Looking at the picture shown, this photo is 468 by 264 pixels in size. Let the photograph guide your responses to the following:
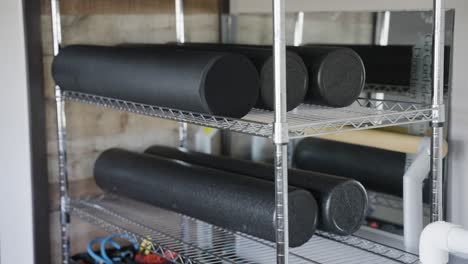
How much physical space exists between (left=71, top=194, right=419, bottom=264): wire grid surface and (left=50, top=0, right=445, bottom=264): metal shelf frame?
90 millimetres

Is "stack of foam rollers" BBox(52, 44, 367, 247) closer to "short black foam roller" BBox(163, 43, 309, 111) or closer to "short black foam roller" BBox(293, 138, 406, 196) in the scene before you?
"short black foam roller" BBox(163, 43, 309, 111)

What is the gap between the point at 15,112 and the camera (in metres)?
2.54

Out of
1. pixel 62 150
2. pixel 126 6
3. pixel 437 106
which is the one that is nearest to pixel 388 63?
pixel 437 106

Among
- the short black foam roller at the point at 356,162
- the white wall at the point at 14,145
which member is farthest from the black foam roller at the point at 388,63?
the white wall at the point at 14,145

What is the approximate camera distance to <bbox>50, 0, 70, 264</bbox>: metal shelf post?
257 centimetres

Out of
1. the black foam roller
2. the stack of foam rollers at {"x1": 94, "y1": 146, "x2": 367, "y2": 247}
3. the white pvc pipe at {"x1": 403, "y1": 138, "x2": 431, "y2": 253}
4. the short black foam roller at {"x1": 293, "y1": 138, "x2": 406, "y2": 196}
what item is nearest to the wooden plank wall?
the stack of foam rollers at {"x1": 94, "y1": 146, "x2": 367, "y2": 247}

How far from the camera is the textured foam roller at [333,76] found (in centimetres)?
194

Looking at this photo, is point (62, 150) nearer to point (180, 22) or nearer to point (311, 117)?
point (180, 22)

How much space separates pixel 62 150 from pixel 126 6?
2.01 feet

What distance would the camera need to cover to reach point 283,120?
165 centimetres

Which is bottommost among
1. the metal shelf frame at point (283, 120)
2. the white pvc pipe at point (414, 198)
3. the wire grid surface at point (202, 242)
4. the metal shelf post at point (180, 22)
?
the wire grid surface at point (202, 242)

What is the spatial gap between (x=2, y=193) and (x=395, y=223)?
1404 millimetres

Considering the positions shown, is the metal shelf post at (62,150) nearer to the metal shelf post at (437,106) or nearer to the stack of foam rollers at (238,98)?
the stack of foam rollers at (238,98)

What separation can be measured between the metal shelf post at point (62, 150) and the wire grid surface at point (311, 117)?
25cm
